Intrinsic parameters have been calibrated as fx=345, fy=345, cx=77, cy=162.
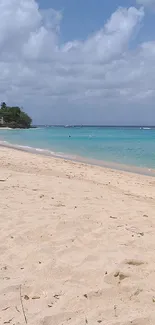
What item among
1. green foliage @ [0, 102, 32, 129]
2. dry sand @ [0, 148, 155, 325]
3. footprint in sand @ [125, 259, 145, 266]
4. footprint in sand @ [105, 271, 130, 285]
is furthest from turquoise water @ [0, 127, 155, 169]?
green foliage @ [0, 102, 32, 129]

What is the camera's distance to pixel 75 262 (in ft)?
12.2

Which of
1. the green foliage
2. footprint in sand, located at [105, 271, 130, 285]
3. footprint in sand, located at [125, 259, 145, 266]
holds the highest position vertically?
the green foliage

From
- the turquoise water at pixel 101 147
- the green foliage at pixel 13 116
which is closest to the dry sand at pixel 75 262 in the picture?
the turquoise water at pixel 101 147

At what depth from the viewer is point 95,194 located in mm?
7641

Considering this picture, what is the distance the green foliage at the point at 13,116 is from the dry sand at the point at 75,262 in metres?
114

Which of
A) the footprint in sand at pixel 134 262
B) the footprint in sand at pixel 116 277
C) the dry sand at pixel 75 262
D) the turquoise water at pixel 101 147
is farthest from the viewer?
the turquoise water at pixel 101 147

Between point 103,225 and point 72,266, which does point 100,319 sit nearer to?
point 72,266

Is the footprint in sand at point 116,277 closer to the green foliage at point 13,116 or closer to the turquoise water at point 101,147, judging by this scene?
A: the turquoise water at point 101,147

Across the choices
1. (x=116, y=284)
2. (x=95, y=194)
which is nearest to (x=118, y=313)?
(x=116, y=284)

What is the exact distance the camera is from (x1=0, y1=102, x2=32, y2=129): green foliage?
4688 inches

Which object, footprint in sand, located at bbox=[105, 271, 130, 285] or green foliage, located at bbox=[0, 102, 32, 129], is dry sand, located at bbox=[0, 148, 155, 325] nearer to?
footprint in sand, located at bbox=[105, 271, 130, 285]

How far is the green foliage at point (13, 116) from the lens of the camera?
391 ft

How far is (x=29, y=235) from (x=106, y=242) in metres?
1.01

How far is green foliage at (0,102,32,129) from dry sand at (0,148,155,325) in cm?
11396
